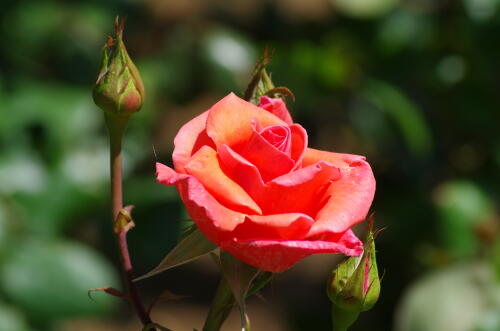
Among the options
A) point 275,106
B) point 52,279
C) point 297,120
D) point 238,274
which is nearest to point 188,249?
point 238,274

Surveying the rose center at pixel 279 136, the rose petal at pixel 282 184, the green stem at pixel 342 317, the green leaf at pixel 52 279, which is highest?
the rose center at pixel 279 136

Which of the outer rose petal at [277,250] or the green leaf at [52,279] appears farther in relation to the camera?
the green leaf at [52,279]

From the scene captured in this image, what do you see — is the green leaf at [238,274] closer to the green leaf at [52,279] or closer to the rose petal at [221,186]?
the rose petal at [221,186]

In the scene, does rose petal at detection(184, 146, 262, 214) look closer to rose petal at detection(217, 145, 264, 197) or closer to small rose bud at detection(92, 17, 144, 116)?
rose petal at detection(217, 145, 264, 197)

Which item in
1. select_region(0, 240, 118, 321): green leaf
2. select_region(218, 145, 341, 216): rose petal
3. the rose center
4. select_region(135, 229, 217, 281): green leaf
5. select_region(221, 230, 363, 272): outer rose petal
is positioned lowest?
select_region(0, 240, 118, 321): green leaf

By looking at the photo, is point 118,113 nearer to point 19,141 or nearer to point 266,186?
point 266,186

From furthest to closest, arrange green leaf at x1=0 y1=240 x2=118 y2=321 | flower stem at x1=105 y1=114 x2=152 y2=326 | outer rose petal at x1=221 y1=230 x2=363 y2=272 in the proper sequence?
green leaf at x1=0 y1=240 x2=118 y2=321, flower stem at x1=105 y1=114 x2=152 y2=326, outer rose petal at x1=221 y1=230 x2=363 y2=272

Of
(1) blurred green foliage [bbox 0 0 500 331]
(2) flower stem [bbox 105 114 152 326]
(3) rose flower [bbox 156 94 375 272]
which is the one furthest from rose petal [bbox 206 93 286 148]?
(1) blurred green foliage [bbox 0 0 500 331]

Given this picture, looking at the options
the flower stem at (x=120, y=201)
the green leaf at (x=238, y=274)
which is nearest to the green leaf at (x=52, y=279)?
the flower stem at (x=120, y=201)
